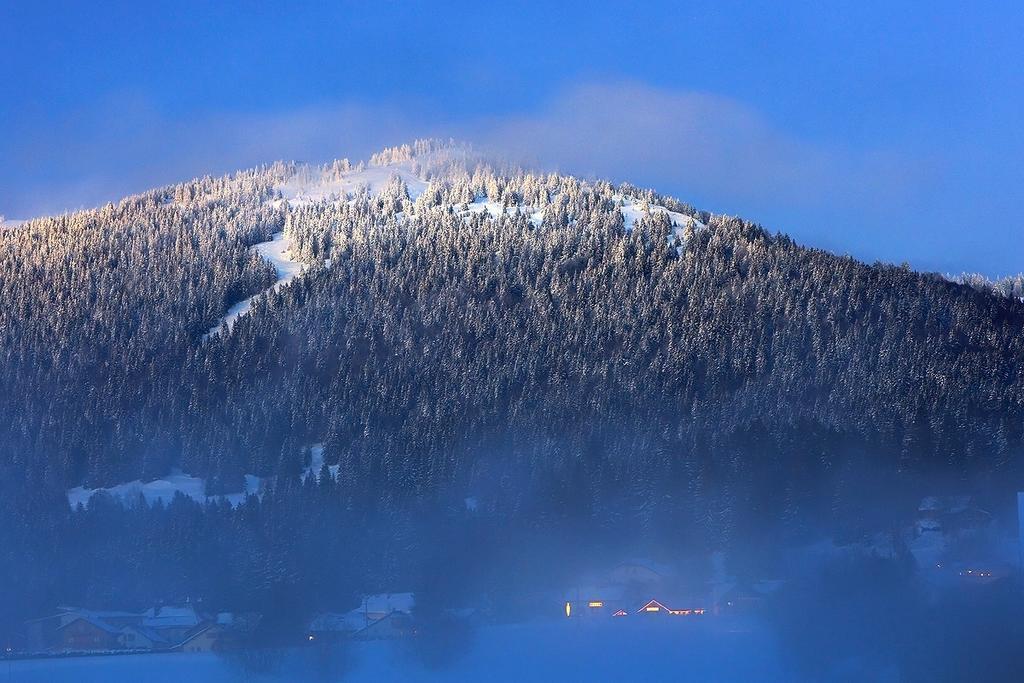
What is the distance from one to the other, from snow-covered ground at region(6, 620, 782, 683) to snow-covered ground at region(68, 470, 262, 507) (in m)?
26.1

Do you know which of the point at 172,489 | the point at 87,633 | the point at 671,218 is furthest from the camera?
the point at 671,218

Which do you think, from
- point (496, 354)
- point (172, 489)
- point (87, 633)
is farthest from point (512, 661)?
point (496, 354)

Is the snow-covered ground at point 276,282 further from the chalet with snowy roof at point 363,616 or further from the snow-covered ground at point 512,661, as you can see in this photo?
the snow-covered ground at point 512,661

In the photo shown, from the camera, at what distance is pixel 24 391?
141 m

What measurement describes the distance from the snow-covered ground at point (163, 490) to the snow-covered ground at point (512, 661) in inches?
1027

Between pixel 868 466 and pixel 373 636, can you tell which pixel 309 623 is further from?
pixel 868 466

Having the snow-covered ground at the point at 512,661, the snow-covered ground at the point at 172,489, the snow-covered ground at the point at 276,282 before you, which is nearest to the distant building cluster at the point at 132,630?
the snow-covered ground at the point at 512,661

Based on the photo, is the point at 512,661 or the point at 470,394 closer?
the point at 512,661

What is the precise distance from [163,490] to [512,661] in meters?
46.1

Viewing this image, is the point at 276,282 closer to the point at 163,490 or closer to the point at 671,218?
the point at 671,218

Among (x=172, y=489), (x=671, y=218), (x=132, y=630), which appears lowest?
(x=132, y=630)

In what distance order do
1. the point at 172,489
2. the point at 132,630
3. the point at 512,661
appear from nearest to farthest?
the point at 512,661 < the point at 132,630 < the point at 172,489

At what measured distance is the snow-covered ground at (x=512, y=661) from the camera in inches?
3275

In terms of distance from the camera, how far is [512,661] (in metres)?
86.4
